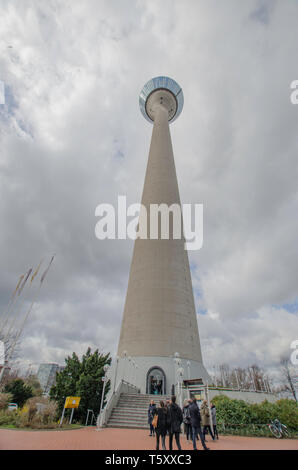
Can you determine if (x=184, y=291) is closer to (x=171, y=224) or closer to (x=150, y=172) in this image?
(x=171, y=224)

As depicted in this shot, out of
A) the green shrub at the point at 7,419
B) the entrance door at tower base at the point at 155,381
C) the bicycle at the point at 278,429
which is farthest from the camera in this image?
the entrance door at tower base at the point at 155,381

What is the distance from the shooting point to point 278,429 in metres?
10.7

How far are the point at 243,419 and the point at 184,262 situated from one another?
1498cm

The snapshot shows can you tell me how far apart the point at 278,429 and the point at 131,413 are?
7.01m

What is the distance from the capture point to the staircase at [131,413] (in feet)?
38.2

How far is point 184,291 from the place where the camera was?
23016mm

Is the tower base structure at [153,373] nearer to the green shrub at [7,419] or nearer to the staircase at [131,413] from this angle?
the staircase at [131,413]

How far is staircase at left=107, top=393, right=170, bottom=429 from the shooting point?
11.6m

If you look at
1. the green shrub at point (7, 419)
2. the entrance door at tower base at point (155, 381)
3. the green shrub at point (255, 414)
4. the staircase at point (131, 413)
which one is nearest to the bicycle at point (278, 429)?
the green shrub at point (255, 414)

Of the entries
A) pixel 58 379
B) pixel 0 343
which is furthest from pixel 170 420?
pixel 0 343

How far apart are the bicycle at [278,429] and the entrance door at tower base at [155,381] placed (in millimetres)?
8793

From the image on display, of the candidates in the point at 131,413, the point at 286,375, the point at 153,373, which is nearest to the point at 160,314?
the point at 153,373

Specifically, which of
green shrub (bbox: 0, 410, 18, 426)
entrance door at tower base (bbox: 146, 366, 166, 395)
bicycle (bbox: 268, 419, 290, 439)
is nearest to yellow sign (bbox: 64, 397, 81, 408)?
green shrub (bbox: 0, 410, 18, 426)
